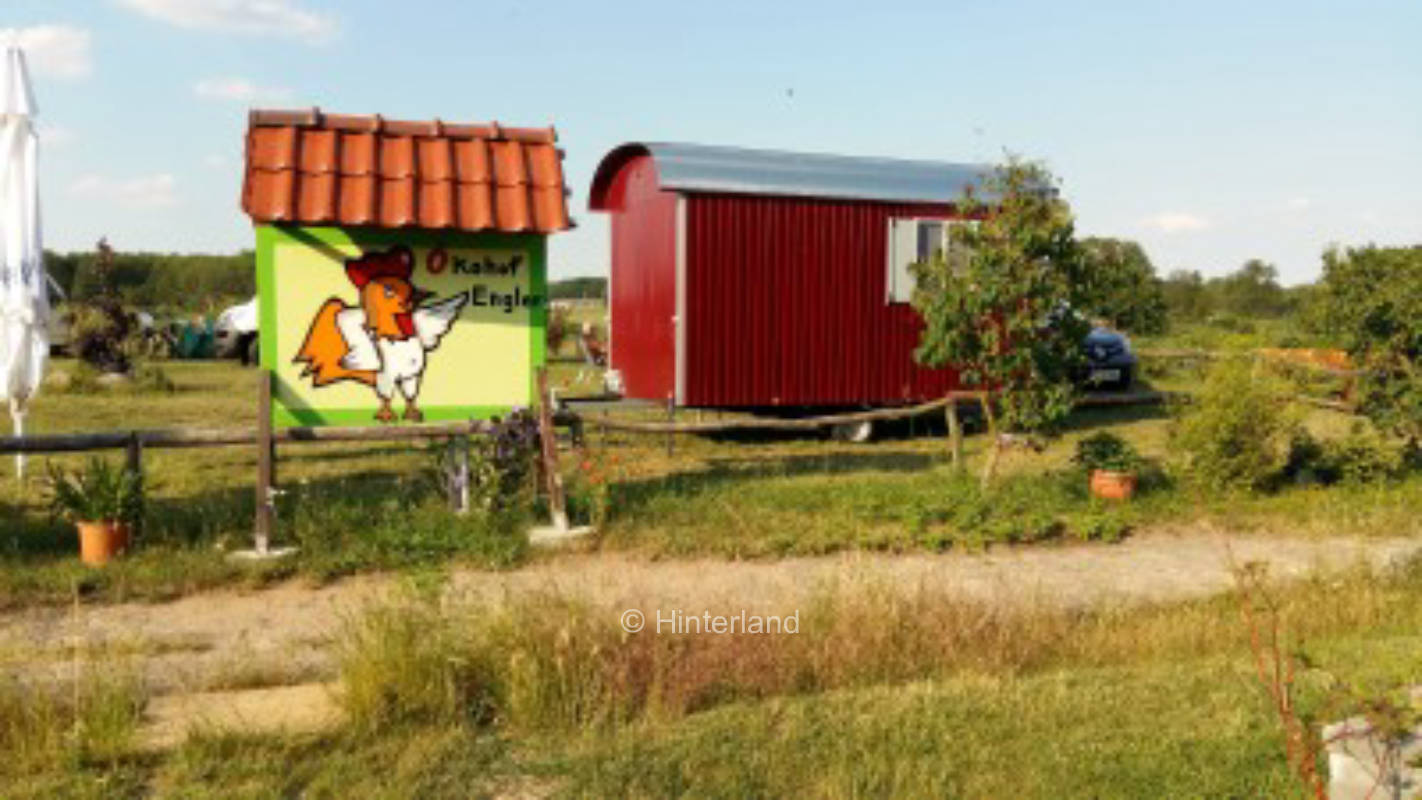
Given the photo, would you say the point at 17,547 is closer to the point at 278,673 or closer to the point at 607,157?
the point at 278,673

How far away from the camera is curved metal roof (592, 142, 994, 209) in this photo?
13188mm

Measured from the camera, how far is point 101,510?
738cm

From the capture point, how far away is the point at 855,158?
14328mm

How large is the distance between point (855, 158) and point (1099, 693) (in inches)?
407

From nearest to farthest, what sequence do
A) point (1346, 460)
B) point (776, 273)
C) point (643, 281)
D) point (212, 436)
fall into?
point (212, 436) → point (1346, 460) → point (776, 273) → point (643, 281)

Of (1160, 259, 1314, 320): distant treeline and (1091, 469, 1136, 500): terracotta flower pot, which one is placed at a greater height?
(1160, 259, 1314, 320): distant treeline

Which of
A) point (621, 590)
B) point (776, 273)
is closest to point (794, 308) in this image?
point (776, 273)

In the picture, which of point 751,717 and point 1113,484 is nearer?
point 751,717

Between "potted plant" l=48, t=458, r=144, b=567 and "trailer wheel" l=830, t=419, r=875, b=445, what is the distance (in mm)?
8590

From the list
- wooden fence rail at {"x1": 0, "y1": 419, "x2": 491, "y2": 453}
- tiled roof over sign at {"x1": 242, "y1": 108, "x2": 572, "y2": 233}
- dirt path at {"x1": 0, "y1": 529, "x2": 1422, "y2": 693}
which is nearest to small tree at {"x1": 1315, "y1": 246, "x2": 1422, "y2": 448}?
dirt path at {"x1": 0, "y1": 529, "x2": 1422, "y2": 693}

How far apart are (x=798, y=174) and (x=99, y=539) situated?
8.85 meters

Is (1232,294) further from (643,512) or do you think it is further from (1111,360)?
(643,512)

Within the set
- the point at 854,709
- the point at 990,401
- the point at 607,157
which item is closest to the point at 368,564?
the point at 854,709

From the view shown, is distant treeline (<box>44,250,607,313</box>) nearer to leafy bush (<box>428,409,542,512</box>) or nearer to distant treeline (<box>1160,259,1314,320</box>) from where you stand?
distant treeline (<box>1160,259,1314,320</box>)
